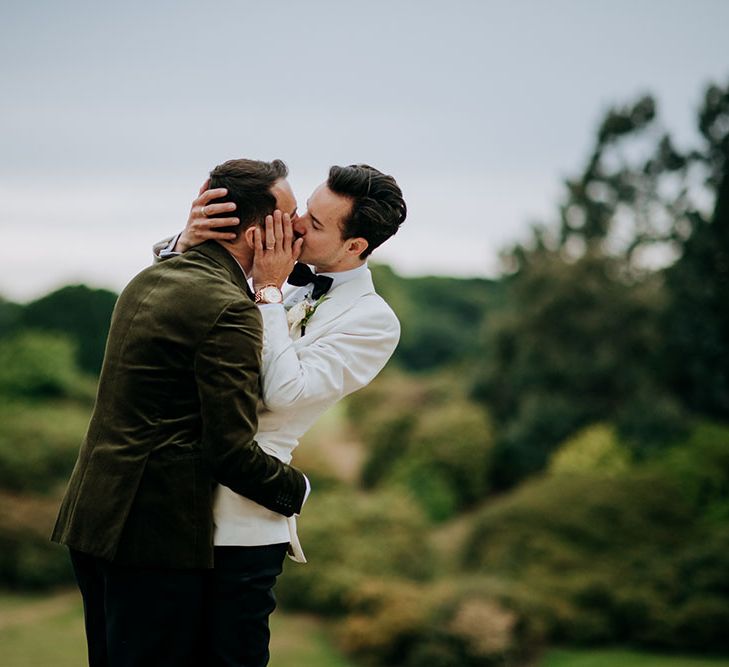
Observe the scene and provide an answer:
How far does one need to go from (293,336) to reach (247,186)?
440 mm

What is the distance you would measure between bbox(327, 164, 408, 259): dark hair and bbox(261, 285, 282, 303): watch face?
0.30 m

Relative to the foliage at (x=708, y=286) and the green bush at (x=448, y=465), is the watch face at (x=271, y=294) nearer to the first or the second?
the foliage at (x=708, y=286)

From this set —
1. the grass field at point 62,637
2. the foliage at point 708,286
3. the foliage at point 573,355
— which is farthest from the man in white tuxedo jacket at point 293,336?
the foliage at point 573,355

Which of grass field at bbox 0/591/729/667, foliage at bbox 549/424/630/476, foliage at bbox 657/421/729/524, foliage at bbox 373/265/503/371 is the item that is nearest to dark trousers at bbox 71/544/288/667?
grass field at bbox 0/591/729/667

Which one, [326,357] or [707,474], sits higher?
[326,357]

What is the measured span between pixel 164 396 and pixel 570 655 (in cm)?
1057

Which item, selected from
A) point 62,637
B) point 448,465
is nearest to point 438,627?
point 62,637

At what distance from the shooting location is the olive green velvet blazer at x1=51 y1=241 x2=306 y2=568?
5.98ft

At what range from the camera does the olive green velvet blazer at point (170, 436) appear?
1822 millimetres

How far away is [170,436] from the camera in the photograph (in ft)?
6.15

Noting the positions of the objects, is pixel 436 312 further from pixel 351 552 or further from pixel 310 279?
pixel 310 279

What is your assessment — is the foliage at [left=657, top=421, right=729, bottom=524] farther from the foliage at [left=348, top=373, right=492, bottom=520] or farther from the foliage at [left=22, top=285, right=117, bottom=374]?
the foliage at [left=22, top=285, right=117, bottom=374]

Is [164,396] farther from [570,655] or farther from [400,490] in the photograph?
[400,490]

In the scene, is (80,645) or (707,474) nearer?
(80,645)
